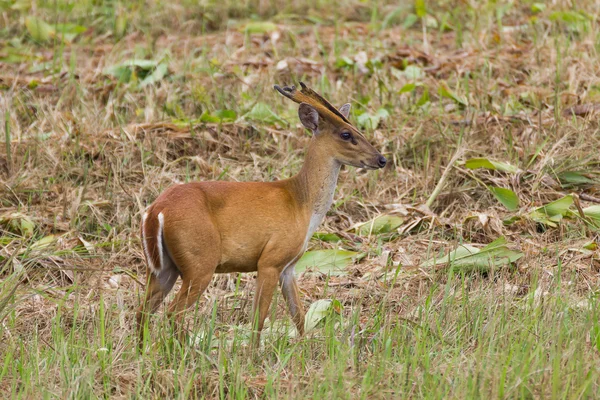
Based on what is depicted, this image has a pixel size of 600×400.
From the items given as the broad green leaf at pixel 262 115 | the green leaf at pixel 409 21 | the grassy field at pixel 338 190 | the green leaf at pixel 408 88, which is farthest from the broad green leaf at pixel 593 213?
the green leaf at pixel 409 21

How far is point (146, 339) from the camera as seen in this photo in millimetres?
4809

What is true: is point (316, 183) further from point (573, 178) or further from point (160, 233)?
point (573, 178)

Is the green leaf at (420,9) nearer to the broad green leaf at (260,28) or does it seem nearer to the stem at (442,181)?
the broad green leaf at (260,28)

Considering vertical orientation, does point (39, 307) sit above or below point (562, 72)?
below

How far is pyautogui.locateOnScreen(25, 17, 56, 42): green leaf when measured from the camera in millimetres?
10336

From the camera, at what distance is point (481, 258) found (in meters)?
6.32

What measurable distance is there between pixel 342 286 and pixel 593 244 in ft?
5.40

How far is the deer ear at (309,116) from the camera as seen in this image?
5.83 meters

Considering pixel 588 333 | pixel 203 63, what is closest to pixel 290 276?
pixel 588 333

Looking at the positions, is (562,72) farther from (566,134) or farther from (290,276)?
(290,276)

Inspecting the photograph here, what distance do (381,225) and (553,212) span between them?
1174mm

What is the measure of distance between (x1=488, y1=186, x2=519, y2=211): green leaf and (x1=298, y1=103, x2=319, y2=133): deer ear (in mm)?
1801

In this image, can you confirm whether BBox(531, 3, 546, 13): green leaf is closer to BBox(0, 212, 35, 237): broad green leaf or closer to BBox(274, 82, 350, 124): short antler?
BBox(274, 82, 350, 124): short antler

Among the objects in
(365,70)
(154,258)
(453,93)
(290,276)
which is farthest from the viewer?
(365,70)
